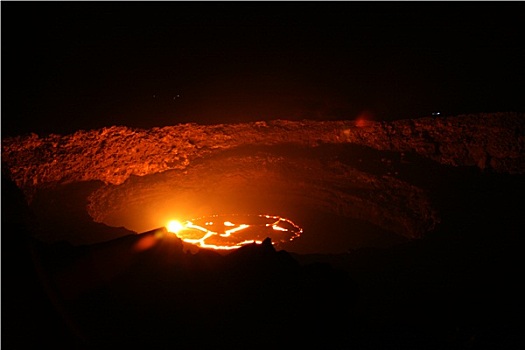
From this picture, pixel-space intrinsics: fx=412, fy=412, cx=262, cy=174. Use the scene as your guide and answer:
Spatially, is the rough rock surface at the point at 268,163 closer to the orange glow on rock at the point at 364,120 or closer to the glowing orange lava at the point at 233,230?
the orange glow on rock at the point at 364,120

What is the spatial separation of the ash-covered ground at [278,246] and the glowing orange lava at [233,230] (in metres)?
0.16

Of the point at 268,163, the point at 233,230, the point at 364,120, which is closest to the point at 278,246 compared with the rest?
the point at 233,230

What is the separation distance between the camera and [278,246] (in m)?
5.40

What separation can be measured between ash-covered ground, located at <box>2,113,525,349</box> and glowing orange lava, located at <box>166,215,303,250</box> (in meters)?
0.16

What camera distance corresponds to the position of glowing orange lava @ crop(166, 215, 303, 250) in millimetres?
5410

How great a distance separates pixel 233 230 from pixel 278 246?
0.71 m

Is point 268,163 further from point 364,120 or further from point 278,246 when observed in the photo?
point 364,120

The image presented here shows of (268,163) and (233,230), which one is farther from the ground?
(268,163)

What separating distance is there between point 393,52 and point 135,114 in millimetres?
4414

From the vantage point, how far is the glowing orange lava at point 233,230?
5.41 meters

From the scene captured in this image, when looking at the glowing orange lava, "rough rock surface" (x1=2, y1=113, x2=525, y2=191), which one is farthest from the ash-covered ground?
the glowing orange lava

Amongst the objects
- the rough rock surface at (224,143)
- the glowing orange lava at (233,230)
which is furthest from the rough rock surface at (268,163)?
the glowing orange lava at (233,230)

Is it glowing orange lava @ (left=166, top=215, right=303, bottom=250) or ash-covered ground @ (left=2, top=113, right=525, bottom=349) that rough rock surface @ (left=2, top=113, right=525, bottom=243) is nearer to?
ash-covered ground @ (left=2, top=113, right=525, bottom=349)

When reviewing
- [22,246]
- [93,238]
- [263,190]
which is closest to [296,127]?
[263,190]
